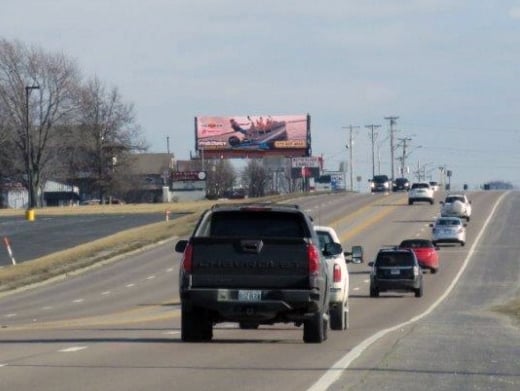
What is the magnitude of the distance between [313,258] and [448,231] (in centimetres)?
4995

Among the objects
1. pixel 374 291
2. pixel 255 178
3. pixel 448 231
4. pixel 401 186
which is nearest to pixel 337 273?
pixel 374 291

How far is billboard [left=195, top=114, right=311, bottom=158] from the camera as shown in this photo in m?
138

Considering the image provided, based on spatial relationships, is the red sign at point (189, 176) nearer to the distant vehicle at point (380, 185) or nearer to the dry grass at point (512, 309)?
the distant vehicle at point (380, 185)

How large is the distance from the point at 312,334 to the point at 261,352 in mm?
1862

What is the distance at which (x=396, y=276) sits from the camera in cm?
4406

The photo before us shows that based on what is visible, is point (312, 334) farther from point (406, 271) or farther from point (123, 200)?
point (123, 200)

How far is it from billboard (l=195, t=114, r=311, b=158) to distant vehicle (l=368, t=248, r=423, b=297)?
92211 millimetres

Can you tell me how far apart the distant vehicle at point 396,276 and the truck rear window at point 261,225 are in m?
24.8

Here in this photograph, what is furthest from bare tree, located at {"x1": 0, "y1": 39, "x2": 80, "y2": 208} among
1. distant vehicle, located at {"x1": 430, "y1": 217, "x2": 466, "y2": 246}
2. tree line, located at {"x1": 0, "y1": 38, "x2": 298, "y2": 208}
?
distant vehicle, located at {"x1": 430, "y1": 217, "x2": 466, "y2": 246}

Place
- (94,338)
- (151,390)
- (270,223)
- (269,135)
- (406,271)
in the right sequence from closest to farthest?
1. (151,390)
2. (270,223)
3. (94,338)
4. (406,271)
5. (269,135)

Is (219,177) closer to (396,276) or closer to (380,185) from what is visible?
(380,185)

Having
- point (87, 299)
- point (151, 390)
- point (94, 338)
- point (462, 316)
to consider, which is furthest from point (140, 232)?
point (151, 390)

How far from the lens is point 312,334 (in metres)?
19.6

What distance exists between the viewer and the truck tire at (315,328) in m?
19.4
